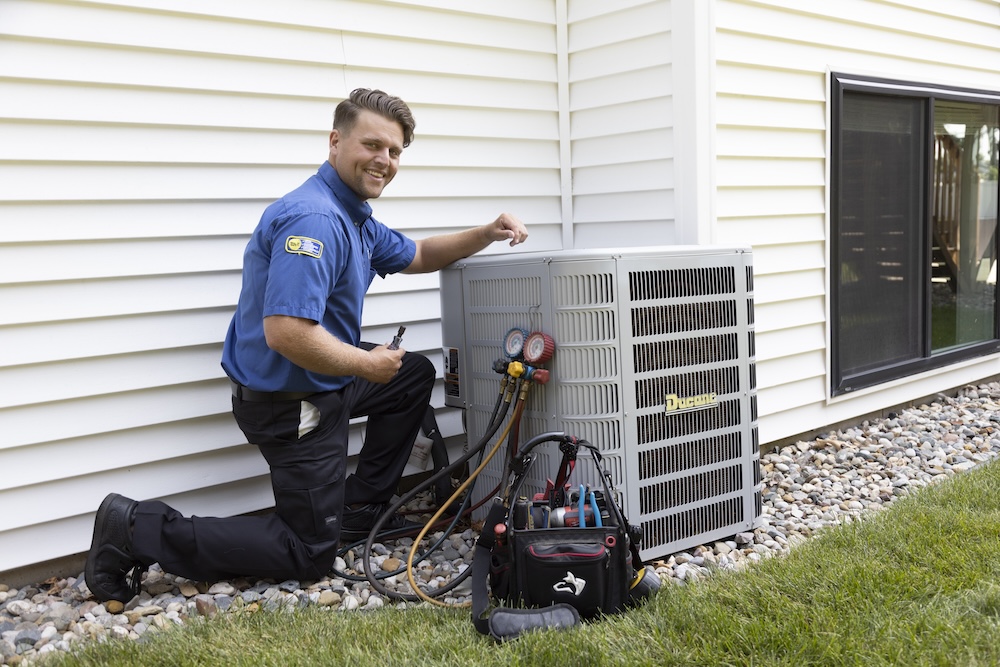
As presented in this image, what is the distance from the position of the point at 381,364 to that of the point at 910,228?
3567mm

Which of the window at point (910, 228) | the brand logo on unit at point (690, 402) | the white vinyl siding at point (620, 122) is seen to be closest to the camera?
the brand logo on unit at point (690, 402)

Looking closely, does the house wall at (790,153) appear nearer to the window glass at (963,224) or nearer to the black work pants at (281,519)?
the window glass at (963,224)

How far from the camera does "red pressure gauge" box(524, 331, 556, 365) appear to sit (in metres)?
3.02

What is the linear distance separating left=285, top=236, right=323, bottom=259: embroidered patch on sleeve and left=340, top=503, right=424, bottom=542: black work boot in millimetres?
1076

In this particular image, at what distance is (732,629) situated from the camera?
2344mm

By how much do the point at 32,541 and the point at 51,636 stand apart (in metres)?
0.44

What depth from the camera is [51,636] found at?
8.91 ft

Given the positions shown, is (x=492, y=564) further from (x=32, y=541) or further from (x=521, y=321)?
(x=32, y=541)

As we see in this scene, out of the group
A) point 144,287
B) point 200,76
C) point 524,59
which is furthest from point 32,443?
point 524,59

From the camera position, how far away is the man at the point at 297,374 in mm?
2834

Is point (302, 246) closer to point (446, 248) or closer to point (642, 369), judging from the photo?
point (446, 248)

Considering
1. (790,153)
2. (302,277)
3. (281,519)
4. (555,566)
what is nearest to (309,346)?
(302,277)

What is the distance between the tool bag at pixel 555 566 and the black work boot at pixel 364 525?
0.80m

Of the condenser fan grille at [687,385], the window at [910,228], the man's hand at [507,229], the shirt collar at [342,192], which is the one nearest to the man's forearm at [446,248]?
the man's hand at [507,229]
